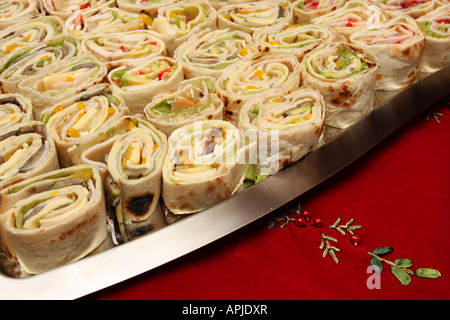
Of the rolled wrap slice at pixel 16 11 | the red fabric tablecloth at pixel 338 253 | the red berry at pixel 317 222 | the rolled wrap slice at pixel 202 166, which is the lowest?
the red fabric tablecloth at pixel 338 253

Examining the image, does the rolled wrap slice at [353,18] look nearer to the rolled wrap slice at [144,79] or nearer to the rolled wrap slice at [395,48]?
the rolled wrap slice at [395,48]

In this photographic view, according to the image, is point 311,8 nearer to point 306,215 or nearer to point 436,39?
point 436,39

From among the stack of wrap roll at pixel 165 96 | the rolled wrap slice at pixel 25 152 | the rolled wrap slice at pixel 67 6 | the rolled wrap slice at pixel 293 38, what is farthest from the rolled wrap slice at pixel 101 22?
the rolled wrap slice at pixel 25 152

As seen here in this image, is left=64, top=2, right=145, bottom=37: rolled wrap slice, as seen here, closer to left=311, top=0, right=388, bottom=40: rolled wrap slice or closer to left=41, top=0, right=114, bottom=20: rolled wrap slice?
left=41, top=0, right=114, bottom=20: rolled wrap slice

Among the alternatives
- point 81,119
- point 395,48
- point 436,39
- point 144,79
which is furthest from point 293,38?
point 81,119

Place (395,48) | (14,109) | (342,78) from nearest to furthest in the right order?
(14,109) → (342,78) → (395,48)
